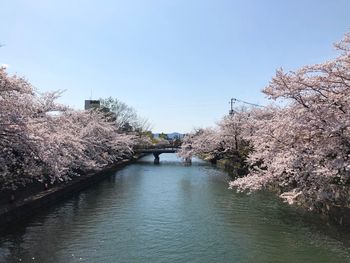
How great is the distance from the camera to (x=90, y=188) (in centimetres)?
2962

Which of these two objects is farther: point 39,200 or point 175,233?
point 39,200

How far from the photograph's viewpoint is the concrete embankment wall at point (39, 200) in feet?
53.9

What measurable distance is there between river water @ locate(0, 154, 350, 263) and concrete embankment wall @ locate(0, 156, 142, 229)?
52 cm

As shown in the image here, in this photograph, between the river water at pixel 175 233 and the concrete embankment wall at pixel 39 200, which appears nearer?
the river water at pixel 175 233

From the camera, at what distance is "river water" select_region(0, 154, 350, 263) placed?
495 inches

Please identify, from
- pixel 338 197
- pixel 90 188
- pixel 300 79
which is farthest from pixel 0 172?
pixel 90 188

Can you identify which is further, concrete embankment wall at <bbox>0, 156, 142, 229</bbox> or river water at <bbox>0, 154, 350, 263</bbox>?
concrete embankment wall at <bbox>0, 156, 142, 229</bbox>

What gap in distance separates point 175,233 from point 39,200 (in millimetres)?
8294

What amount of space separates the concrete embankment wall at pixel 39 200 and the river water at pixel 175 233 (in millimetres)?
519

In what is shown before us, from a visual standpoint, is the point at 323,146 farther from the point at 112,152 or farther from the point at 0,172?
the point at 112,152

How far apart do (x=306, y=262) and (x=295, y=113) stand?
4548 millimetres

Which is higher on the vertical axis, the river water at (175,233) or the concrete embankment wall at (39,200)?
the concrete embankment wall at (39,200)

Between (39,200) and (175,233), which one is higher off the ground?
(39,200)

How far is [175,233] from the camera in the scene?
607 inches
